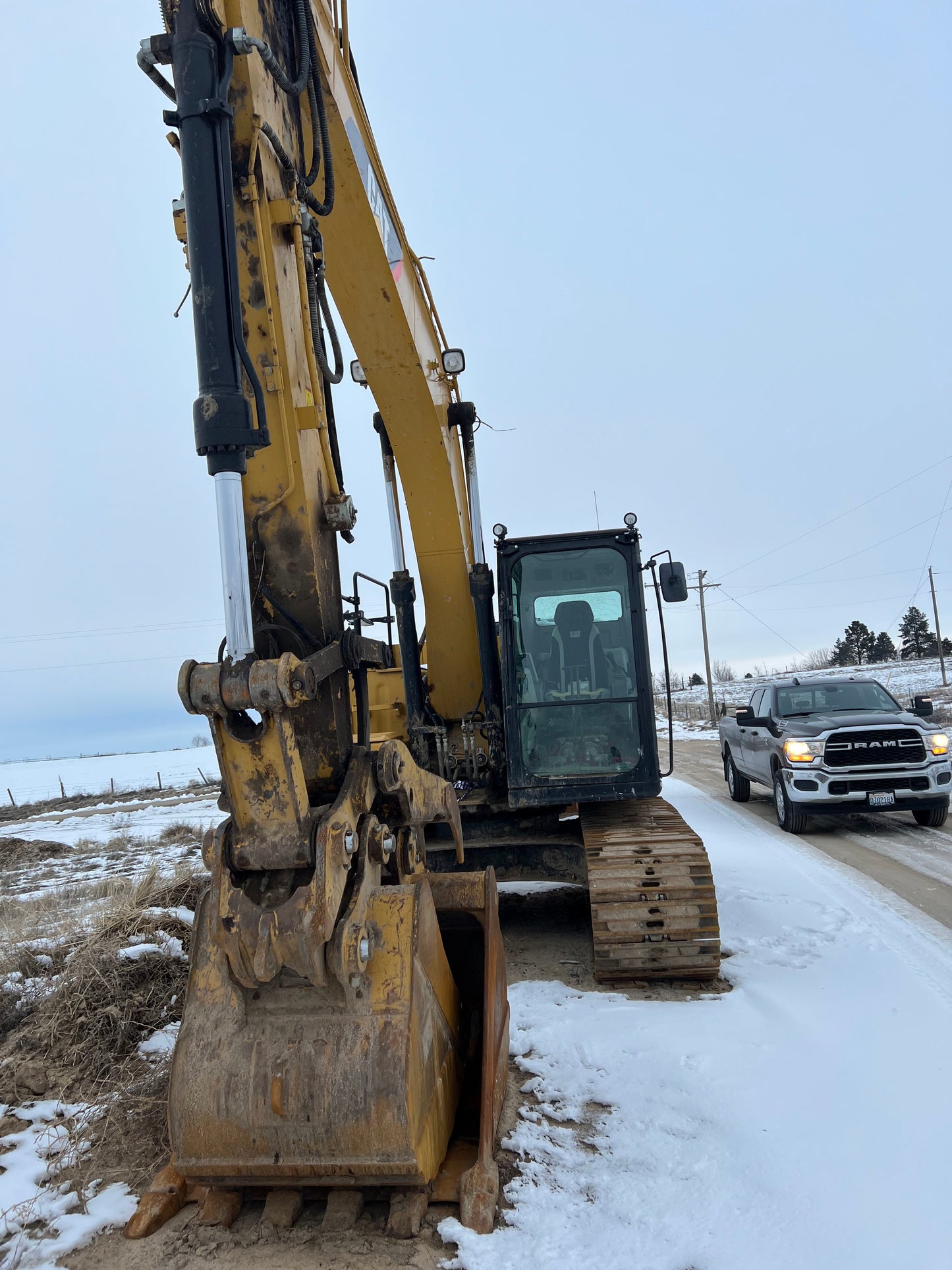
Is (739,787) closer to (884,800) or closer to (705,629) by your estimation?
(884,800)

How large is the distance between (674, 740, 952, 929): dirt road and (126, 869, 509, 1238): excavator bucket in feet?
14.9

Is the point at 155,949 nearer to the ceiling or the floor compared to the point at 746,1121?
nearer to the ceiling

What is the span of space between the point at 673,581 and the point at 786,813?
504 centimetres

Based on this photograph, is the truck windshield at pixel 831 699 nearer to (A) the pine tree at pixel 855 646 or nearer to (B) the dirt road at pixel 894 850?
(B) the dirt road at pixel 894 850

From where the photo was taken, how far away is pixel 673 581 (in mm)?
6297

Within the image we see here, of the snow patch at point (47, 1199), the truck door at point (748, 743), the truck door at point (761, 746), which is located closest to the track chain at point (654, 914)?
the snow patch at point (47, 1199)

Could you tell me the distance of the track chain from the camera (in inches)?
199

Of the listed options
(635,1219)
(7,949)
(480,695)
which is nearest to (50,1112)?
(7,949)

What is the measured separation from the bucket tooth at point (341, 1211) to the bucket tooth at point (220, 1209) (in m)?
0.31

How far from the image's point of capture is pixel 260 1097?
2.78 meters

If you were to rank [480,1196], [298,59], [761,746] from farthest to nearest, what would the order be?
[761,746]
[298,59]
[480,1196]

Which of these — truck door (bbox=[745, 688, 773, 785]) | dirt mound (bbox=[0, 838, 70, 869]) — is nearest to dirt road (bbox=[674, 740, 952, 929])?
truck door (bbox=[745, 688, 773, 785])

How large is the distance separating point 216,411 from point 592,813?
469cm

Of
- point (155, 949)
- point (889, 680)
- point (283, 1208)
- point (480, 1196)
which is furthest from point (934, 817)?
point (889, 680)
